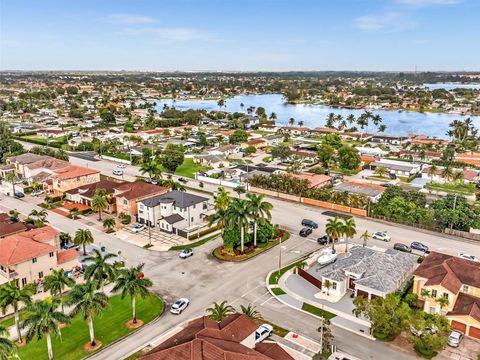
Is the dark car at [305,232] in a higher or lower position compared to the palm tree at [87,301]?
lower

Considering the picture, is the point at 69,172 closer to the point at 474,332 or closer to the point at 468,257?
the point at 468,257

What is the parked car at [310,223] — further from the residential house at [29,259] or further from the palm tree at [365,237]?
the residential house at [29,259]

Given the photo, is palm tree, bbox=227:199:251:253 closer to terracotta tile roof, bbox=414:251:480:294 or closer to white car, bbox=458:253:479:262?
terracotta tile roof, bbox=414:251:480:294

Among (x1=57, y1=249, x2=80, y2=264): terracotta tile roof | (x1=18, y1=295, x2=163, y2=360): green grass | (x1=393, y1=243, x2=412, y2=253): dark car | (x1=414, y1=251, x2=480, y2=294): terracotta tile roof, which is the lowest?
(x1=18, y1=295, x2=163, y2=360): green grass

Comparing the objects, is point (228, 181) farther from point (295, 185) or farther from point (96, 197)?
point (96, 197)

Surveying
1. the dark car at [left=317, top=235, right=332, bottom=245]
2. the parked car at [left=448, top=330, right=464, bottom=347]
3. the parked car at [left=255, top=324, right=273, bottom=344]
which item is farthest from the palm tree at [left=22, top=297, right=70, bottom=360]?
the dark car at [left=317, top=235, right=332, bottom=245]

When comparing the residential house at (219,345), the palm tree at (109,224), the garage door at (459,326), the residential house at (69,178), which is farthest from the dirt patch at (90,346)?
the residential house at (69,178)
